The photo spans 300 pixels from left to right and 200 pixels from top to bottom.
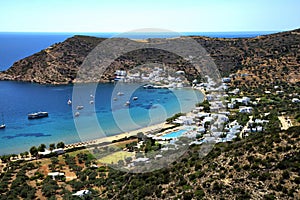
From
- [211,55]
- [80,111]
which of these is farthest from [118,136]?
[211,55]

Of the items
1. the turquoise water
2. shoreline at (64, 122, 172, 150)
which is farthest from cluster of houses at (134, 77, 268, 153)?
the turquoise water

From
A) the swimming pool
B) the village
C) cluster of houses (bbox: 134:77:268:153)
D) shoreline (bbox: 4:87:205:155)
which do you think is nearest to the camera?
the village

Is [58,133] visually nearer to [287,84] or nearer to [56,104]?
[56,104]

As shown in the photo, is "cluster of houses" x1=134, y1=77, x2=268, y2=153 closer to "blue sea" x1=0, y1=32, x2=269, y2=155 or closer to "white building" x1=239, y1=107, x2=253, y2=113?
"white building" x1=239, y1=107, x2=253, y2=113

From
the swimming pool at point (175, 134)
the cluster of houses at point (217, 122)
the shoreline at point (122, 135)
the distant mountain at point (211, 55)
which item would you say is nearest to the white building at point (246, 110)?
the cluster of houses at point (217, 122)

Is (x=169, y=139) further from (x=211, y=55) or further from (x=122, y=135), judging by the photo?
(x=211, y=55)

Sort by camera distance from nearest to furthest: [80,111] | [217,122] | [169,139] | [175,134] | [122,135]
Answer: [169,139] → [175,134] → [217,122] → [122,135] → [80,111]
